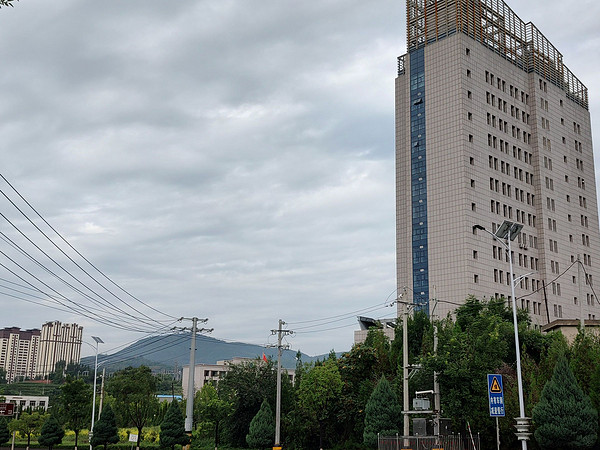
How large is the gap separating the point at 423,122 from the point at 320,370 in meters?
43.0

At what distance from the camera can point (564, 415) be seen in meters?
29.7

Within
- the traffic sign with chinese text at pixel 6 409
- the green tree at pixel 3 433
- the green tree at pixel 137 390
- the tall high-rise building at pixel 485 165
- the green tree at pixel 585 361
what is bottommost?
the green tree at pixel 3 433

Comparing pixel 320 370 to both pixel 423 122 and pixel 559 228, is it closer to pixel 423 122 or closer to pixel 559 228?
pixel 423 122

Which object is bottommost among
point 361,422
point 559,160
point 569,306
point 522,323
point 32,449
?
point 32,449

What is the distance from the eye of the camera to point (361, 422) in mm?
48188

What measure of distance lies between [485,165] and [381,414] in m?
47.4

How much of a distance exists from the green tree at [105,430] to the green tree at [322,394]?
19572 millimetres

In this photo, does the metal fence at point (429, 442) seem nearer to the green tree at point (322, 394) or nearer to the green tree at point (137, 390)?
the green tree at point (322, 394)

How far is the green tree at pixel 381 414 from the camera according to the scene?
40812mm

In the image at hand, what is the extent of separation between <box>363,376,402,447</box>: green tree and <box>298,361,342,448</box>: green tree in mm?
7146

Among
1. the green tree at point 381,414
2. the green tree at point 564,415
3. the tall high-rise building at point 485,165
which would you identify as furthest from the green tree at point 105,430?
the green tree at point 564,415

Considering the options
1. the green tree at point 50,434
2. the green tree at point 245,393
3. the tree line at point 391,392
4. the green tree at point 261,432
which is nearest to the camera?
the tree line at point 391,392

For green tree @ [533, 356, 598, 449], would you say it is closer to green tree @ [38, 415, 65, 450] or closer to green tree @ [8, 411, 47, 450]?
green tree @ [38, 415, 65, 450]

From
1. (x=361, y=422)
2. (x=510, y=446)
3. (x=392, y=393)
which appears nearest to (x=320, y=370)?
(x=361, y=422)
